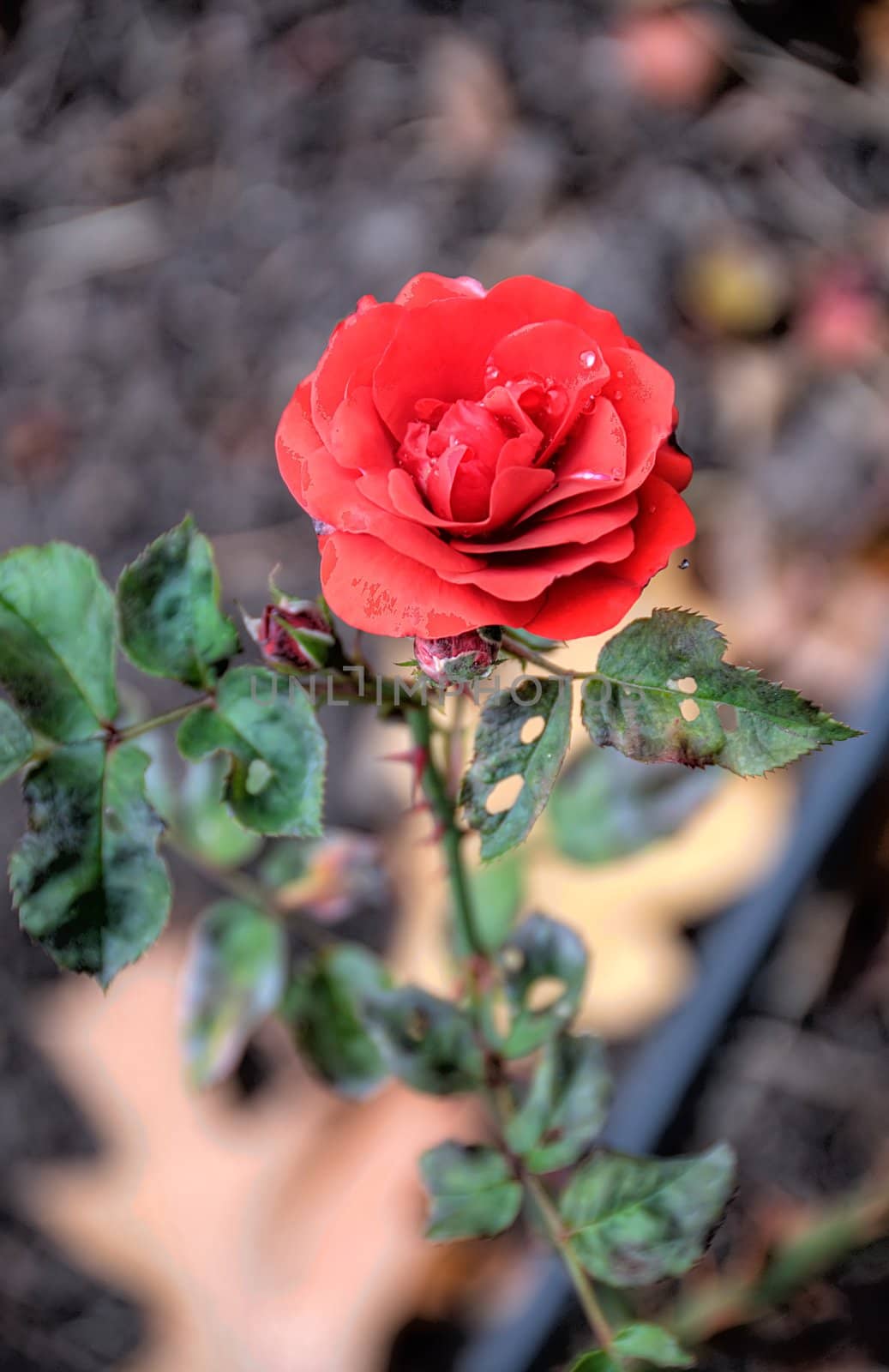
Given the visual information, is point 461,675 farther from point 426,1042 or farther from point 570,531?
point 426,1042

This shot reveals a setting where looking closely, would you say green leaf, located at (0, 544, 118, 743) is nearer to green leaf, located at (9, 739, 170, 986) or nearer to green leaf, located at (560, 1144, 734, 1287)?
green leaf, located at (9, 739, 170, 986)

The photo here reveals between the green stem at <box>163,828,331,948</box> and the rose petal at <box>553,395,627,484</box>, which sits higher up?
the rose petal at <box>553,395,627,484</box>

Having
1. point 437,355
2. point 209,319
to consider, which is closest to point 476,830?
point 437,355

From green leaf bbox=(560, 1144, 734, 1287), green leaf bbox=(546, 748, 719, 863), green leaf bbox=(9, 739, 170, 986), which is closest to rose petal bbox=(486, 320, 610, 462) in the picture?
green leaf bbox=(9, 739, 170, 986)

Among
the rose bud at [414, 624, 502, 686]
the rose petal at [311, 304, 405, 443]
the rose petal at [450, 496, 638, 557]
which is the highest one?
the rose petal at [311, 304, 405, 443]

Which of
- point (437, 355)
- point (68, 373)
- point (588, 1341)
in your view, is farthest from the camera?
point (68, 373)

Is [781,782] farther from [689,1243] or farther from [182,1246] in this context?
[182,1246]
